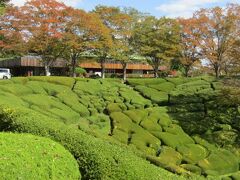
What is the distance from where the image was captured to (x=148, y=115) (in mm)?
22766

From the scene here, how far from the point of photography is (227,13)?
36.7 meters

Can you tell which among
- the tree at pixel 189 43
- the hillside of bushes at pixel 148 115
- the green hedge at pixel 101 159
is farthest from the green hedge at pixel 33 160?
the tree at pixel 189 43

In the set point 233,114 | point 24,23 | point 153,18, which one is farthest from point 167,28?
point 233,114

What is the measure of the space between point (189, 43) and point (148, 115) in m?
18.4

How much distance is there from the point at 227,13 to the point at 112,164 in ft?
107

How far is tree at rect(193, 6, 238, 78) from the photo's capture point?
36.5 metres

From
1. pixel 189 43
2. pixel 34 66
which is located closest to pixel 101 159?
pixel 189 43

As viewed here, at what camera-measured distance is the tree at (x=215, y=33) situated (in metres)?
36.5

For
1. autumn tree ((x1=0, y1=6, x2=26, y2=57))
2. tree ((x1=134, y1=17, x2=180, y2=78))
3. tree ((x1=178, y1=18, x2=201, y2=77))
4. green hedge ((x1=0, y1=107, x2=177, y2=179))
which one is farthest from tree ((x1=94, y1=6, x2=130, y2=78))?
green hedge ((x1=0, y1=107, x2=177, y2=179))

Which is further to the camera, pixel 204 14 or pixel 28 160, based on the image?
pixel 204 14

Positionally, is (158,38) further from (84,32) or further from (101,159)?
(101,159)

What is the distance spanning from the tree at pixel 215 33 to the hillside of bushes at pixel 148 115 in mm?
8089

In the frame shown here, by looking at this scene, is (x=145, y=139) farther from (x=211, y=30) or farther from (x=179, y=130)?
(x=211, y=30)

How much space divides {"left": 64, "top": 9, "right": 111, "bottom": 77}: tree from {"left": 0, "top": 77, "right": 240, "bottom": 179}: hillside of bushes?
826cm
